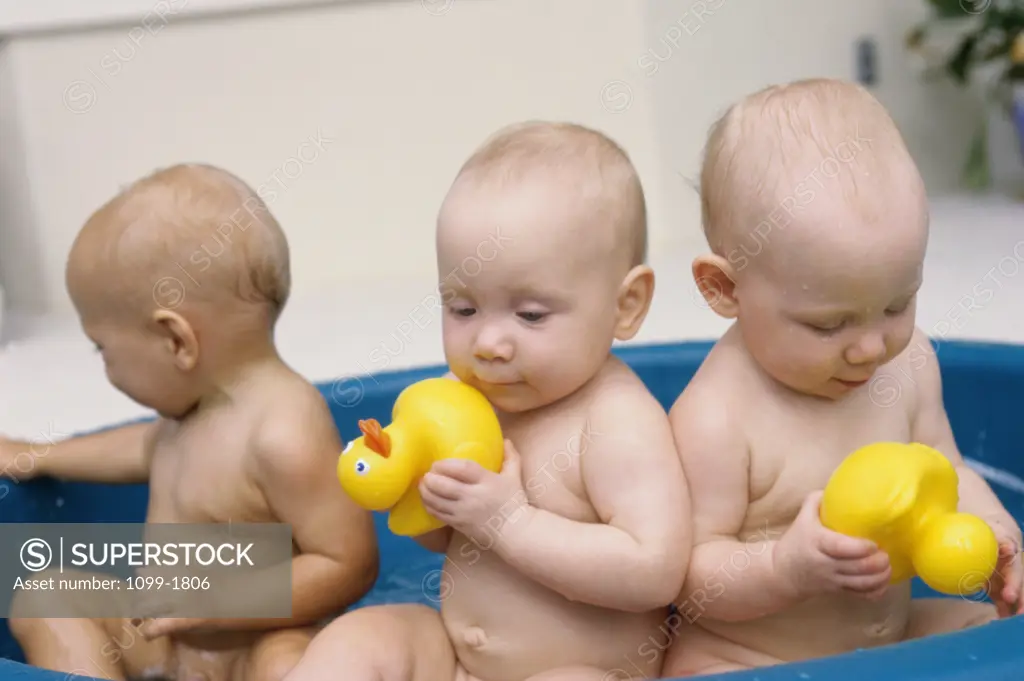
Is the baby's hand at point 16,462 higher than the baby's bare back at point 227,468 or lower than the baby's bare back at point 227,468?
lower

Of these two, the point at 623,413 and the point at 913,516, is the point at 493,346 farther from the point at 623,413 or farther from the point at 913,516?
the point at 913,516

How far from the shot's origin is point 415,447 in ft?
2.68

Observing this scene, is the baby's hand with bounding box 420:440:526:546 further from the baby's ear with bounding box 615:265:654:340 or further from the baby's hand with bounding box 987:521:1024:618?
the baby's hand with bounding box 987:521:1024:618

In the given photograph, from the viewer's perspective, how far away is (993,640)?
680 mm

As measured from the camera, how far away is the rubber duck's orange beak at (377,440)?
79cm

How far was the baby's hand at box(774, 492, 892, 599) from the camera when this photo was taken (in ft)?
2.40

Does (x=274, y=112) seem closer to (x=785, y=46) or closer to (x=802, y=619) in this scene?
(x=785, y=46)

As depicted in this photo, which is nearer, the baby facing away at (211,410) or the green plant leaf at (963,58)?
the baby facing away at (211,410)

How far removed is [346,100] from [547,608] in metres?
2.23

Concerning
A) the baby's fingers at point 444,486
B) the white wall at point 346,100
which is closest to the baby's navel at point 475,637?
the baby's fingers at point 444,486

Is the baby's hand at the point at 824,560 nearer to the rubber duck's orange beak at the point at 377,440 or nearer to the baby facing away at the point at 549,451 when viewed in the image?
the baby facing away at the point at 549,451

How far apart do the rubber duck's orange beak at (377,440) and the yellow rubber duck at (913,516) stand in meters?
0.31

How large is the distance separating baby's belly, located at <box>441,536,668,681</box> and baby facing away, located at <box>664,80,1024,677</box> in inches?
2.0

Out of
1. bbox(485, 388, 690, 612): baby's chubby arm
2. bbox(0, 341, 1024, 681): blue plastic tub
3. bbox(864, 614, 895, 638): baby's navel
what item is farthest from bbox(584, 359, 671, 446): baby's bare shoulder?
bbox(0, 341, 1024, 681): blue plastic tub
